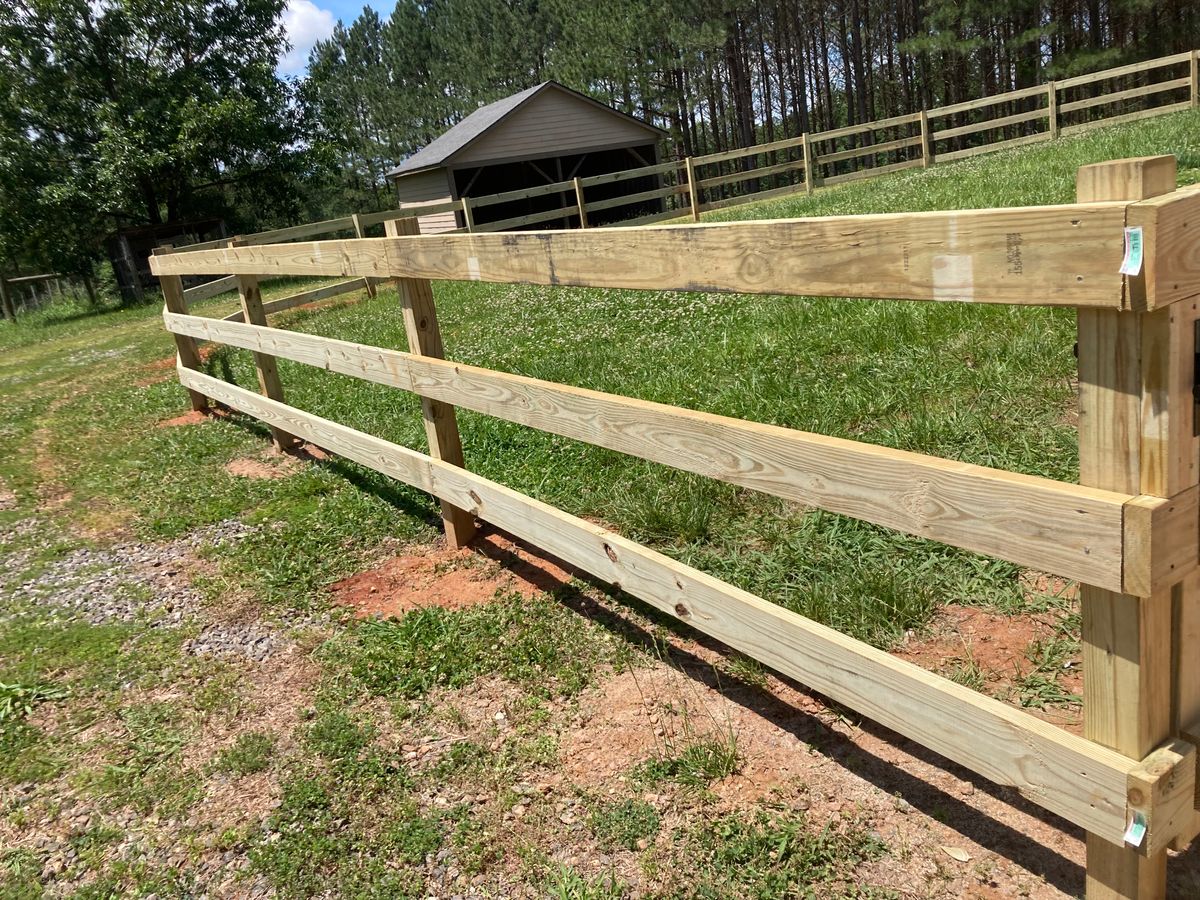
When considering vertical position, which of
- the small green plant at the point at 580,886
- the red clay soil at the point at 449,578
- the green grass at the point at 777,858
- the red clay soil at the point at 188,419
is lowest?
the small green plant at the point at 580,886

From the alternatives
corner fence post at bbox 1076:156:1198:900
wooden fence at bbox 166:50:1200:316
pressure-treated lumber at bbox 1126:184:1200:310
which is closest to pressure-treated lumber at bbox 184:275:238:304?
wooden fence at bbox 166:50:1200:316

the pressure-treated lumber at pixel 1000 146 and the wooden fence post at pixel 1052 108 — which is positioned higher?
the wooden fence post at pixel 1052 108

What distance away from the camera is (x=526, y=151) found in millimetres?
29609

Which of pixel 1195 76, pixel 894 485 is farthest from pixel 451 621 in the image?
pixel 1195 76

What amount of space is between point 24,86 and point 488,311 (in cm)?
2287

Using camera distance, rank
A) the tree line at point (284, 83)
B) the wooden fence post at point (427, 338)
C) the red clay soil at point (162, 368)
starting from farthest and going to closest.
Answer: the tree line at point (284, 83)
the red clay soil at point (162, 368)
the wooden fence post at point (427, 338)

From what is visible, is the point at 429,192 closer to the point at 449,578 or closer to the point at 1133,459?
the point at 449,578

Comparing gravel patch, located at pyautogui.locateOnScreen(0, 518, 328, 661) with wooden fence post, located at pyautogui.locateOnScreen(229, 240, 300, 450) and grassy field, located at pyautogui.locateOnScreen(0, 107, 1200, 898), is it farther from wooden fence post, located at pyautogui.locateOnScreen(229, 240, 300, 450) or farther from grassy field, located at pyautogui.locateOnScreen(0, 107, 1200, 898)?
wooden fence post, located at pyautogui.locateOnScreen(229, 240, 300, 450)

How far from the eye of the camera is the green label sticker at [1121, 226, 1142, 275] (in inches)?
63.9

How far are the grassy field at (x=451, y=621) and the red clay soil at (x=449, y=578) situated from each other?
17 centimetres

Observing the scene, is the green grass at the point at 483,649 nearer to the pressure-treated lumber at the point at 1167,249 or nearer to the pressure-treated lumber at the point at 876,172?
the pressure-treated lumber at the point at 1167,249

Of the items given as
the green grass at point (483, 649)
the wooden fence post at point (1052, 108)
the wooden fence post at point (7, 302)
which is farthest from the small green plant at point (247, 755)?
the wooden fence post at point (7, 302)

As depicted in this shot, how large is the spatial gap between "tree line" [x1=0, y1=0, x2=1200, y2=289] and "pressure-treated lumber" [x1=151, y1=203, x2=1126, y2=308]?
27.1 metres

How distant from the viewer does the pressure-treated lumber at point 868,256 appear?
5.69 ft
